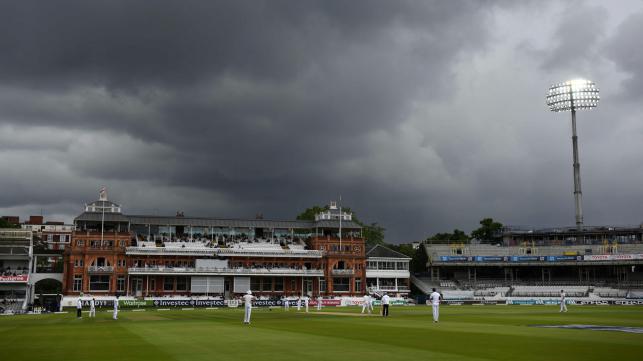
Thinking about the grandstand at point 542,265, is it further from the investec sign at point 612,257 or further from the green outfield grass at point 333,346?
the green outfield grass at point 333,346

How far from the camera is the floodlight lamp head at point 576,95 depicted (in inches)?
4117

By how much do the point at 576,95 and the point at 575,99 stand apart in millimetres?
683

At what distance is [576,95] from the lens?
105m

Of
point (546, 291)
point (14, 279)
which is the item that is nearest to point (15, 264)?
point (14, 279)

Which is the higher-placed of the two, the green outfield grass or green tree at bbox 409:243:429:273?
green tree at bbox 409:243:429:273

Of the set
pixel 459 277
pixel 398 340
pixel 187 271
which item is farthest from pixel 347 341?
pixel 459 277

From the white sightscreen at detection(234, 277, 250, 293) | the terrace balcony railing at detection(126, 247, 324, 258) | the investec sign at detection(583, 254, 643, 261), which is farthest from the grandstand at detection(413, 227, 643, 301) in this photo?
the white sightscreen at detection(234, 277, 250, 293)

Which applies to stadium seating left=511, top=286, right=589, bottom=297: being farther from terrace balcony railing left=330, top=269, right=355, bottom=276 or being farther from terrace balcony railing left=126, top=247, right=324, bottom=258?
terrace balcony railing left=126, top=247, right=324, bottom=258

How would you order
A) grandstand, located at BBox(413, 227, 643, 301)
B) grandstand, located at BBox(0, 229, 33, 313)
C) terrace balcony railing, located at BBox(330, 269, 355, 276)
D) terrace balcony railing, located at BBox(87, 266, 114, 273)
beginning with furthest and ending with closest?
terrace balcony railing, located at BBox(330, 269, 355, 276), grandstand, located at BBox(413, 227, 643, 301), terrace balcony railing, located at BBox(87, 266, 114, 273), grandstand, located at BBox(0, 229, 33, 313)

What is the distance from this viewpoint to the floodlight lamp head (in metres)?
105

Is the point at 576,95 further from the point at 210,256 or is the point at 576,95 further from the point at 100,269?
the point at 100,269

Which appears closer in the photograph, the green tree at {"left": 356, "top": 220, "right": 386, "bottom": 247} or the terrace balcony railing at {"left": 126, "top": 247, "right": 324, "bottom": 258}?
the terrace balcony railing at {"left": 126, "top": 247, "right": 324, "bottom": 258}

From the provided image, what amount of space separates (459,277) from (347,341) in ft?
305

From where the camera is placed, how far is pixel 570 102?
10594 centimetres
